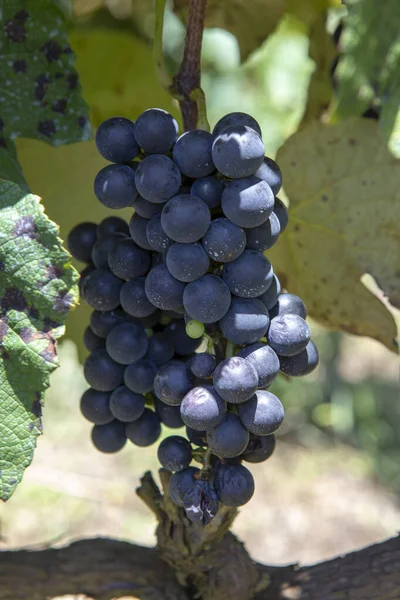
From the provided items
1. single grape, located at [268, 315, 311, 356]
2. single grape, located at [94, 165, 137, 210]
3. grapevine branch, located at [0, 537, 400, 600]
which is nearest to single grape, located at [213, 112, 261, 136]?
single grape, located at [94, 165, 137, 210]

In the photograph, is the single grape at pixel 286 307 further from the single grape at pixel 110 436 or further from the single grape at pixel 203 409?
the single grape at pixel 110 436

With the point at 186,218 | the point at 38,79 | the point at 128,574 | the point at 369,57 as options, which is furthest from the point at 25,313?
the point at 369,57

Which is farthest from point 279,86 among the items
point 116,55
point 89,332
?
point 89,332

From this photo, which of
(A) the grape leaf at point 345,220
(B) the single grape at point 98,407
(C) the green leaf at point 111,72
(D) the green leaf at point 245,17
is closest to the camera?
(B) the single grape at point 98,407

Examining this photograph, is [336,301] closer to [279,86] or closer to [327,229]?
[327,229]

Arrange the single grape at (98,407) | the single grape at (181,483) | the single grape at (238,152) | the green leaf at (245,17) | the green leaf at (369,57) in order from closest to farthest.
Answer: the single grape at (238,152) < the single grape at (181,483) < the single grape at (98,407) < the green leaf at (369,57) < the green leaf at (245,17)

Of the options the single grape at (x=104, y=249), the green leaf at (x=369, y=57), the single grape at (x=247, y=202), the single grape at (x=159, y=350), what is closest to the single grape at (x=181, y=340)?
the single grape at (x=159, y=350)

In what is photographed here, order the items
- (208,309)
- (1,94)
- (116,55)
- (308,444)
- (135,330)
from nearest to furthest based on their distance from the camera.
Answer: (208,309)
(135,330)
(1,94)
(116,55)
(308,444)
